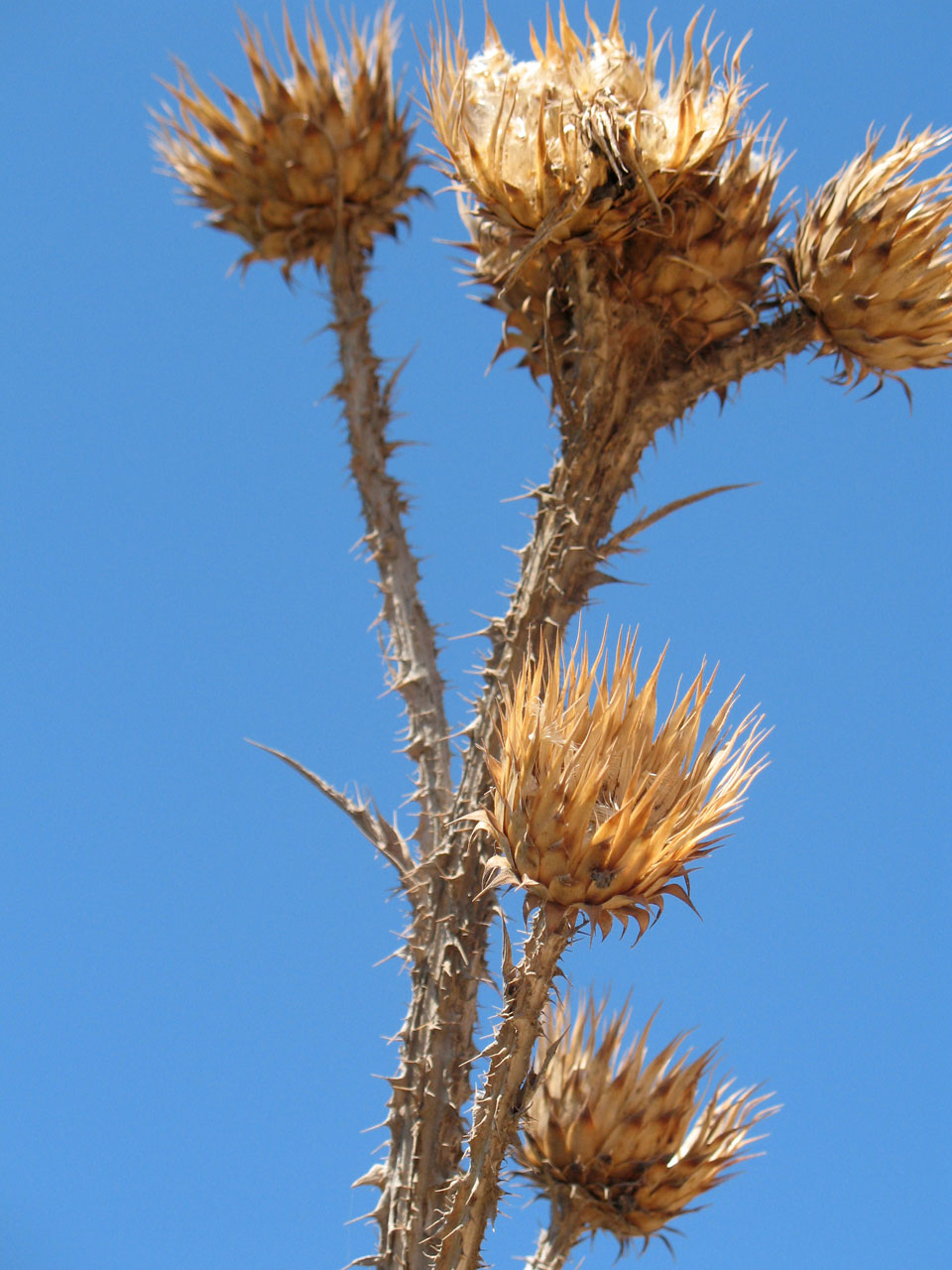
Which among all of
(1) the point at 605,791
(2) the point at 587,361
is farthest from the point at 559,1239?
(2) the point at 587,361

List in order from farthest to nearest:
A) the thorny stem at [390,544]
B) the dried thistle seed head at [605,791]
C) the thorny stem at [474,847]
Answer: the thorny stem at [390,544] < the thorny stem at [474,847] < the dried thistle seed head at [605,791]

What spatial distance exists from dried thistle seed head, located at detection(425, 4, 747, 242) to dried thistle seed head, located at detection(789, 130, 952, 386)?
35 centimetres

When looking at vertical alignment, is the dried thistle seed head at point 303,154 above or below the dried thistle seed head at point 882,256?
above

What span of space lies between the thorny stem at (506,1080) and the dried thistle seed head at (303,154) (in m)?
2.77

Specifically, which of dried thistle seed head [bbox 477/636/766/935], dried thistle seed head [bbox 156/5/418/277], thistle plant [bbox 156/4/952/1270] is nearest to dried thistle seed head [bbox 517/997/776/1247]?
thistle plant [bbox 156/4/952/1270]

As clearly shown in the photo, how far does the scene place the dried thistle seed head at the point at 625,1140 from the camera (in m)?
3.68

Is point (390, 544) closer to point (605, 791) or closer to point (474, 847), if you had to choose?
point (474, 847)

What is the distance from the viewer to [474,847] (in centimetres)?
340

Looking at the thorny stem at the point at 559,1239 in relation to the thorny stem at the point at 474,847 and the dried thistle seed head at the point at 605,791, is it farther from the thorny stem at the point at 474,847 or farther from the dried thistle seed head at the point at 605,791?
the dried thistle seed head at the point at 605,791

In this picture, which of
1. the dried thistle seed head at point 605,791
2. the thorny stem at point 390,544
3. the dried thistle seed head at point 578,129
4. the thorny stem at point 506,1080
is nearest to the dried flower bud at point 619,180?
the dried thistle seed head at point 578,129

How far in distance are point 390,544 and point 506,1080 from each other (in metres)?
1.84

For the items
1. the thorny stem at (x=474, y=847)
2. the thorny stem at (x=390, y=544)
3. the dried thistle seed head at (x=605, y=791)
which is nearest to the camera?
the dried thistle seed head at (x=605, y=791)

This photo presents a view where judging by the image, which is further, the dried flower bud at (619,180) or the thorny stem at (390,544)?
the thorny stem at (390,544)

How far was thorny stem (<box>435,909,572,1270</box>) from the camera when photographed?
265cm
